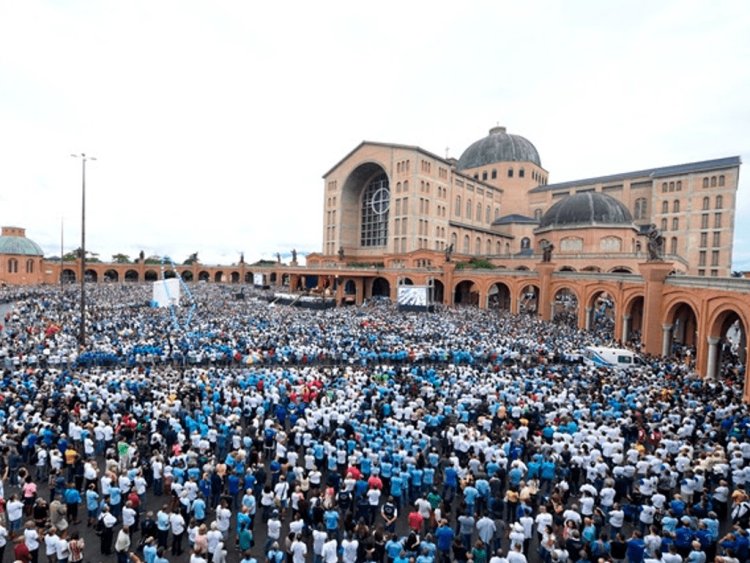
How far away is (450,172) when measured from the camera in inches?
2525

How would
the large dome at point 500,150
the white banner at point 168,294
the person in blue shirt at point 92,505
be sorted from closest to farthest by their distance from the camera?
the person in blue shirt at point 92,505 → the white banner at point 168,294 → the large dome at point 500,150

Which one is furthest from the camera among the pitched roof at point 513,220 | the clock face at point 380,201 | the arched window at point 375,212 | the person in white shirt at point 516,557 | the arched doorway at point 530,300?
the pitched roof at point 513,220

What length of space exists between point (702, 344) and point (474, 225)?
47.0m

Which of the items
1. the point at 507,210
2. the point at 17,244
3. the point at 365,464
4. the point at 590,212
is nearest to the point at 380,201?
the point at 507,210

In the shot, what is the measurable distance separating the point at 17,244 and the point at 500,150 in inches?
3346

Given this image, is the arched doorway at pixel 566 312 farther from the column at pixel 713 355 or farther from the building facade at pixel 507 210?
the column at pixel 713 355

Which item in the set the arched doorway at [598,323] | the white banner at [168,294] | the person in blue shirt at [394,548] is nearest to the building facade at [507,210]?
the arched doorway at [598,323]

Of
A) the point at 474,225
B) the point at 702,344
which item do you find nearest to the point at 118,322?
the point at 702,344

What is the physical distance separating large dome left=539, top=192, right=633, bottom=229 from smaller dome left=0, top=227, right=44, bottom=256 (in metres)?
85.6

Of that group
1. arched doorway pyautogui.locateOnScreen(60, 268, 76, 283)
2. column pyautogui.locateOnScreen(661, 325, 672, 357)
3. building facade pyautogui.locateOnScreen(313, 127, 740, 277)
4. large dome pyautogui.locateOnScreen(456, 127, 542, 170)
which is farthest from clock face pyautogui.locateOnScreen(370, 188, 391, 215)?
arched doorway pyautogui.locateOnScreen(60, 268, 76, 283)

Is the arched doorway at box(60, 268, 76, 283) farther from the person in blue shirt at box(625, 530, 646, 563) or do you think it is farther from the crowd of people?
the person in blue shirt at box(625, 530, 646, 563)

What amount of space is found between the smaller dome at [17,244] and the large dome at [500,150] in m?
78.5

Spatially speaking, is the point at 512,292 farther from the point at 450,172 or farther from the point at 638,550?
the point at 638,550

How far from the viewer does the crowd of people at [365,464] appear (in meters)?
8.24
